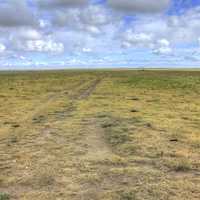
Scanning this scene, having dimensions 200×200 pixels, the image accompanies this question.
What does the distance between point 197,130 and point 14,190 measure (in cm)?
856

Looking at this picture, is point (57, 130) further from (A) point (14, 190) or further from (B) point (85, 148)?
(A) point (14, 190)

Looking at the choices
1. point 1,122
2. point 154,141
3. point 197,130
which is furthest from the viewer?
point 1,122

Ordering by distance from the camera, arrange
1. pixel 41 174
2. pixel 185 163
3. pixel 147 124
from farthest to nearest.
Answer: pixel 147 124
pixel 185 163
pixel 41 174

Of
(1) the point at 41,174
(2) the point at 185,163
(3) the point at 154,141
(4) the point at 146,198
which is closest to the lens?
(4) the point at 146,198

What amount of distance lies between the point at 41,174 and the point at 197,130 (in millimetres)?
7569

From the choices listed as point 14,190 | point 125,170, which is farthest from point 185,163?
point 14,190

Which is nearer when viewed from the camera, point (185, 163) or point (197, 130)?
point (185, 163)

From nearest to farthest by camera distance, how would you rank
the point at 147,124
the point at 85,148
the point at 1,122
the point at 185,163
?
the point at 185,163 → the point at 85,148 → the point at 147,124 → the point at 1,122

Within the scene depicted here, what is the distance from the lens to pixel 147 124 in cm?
1505

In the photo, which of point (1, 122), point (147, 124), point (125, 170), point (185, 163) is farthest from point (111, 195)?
point (1, 122)

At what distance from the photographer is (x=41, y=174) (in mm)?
8258

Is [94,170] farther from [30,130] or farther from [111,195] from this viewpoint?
[30,130]

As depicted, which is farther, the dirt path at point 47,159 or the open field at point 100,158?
the dirt path at point 47,159

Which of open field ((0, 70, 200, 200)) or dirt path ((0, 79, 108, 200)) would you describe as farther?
dirt path ((0, 79, 108, 200))
